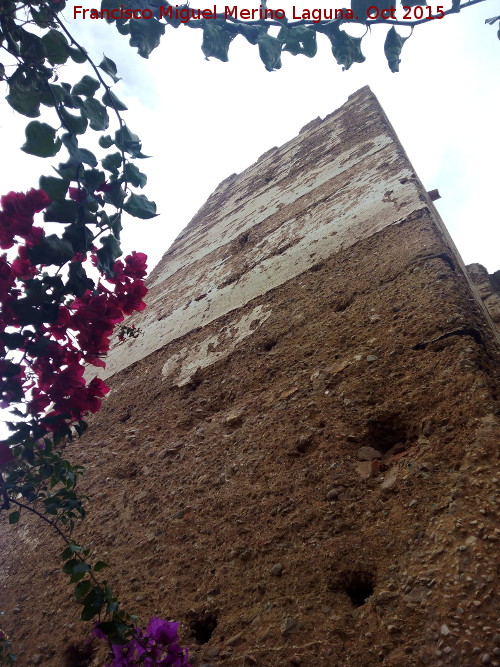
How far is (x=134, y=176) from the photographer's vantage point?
129 centimetres

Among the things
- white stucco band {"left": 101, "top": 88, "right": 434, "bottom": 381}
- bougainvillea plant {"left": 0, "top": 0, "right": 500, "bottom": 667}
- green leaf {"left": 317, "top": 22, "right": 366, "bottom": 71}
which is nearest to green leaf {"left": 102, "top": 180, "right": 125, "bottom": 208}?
bougainvillea plant {"left": 0, "top": 0, "right": 500, "bottom": 667}

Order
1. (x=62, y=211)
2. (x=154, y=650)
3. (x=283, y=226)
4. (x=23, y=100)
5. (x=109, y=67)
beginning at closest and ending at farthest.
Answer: (x=154, y=650), (x=62, y=211), (x=23, y=100), (x=109, y=67), (x=283, y=226)

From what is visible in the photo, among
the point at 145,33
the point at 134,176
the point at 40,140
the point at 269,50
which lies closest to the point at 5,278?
the point at 40,140

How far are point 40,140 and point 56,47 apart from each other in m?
0.33

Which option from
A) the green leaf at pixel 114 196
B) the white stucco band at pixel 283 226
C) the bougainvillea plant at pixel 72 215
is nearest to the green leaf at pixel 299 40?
the bougainvillea plant at pixel 72 215

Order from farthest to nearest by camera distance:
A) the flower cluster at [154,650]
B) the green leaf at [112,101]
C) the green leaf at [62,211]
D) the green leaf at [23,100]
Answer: the green leaf at [112,101] → the green leaf at [23,100] → the green leaf at [62,211] → the flower cluster at [154,650]

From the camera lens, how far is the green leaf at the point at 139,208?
1.26 m

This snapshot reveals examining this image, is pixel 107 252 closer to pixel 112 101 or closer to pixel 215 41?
pixel 112 101

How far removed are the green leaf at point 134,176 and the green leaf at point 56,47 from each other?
282mm

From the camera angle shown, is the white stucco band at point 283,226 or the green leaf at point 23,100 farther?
the white stucco band at point 283,226

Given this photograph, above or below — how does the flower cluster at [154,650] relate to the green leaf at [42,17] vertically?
below

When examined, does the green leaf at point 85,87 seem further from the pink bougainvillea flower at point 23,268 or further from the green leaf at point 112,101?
the pink bougainvillea flower at point 23,268


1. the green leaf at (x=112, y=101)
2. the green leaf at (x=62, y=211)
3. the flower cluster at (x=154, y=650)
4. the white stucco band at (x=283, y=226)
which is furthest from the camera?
the white stucco band at (x=283, y=226)

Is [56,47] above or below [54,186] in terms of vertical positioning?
above
